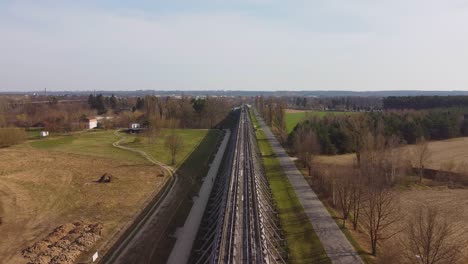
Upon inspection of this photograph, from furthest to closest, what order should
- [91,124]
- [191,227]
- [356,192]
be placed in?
[91,124] → [191,227] → [356,192]

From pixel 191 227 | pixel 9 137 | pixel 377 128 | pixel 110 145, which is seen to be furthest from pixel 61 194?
pixel 377 128

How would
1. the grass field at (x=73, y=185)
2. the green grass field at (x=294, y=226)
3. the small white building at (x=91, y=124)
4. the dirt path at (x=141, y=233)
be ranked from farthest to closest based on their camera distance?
the small white building at (x=91, y=124) < the grass field at (x=73, y=185) < the dirt path at (x=141, y=233) < the green grass field at (x=294, y=226)

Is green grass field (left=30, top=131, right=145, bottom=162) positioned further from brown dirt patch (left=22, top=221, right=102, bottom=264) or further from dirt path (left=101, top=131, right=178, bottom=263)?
brown dirt patch (left=22, top=221, right=102, bottom=264)

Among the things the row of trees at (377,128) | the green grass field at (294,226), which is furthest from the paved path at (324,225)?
the row of trees at (377,128)

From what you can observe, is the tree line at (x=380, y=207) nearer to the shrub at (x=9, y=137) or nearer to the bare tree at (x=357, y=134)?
the bare tree at (x=357, y=134)

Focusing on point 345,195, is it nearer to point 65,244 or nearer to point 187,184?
point 187,184

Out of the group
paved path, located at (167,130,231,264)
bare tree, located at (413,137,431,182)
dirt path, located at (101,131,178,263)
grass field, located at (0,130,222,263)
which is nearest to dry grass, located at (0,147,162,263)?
grass field, located at (0,130,222,263)
